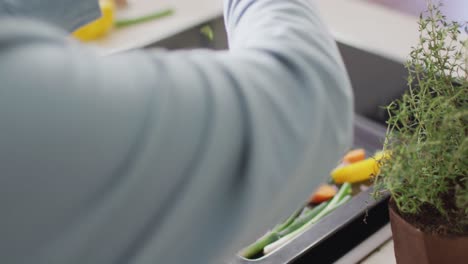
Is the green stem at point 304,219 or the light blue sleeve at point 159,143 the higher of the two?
the light blue sleeve at point 159,143

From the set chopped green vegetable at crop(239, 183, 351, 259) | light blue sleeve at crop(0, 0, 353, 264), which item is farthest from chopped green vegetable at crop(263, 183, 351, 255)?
light blue sleeve at crop(0, 0, 353, 264)

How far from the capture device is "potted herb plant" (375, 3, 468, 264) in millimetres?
570

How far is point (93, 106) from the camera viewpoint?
362 millimetres

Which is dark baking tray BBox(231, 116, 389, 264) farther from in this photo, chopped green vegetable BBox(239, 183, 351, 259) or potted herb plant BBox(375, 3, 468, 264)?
potted herb plant BBox(375, 3, 468, 264)

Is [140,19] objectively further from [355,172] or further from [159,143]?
[159,143]

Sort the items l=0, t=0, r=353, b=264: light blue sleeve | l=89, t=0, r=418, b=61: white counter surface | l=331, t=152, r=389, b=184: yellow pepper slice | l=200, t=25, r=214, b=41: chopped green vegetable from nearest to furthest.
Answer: l=0, t=0, r=353, b=264: light blue sleeve, l=331, t=152, r=389, b=184: yellow pepper slice, l=89, t=0, r=418, b=61: white counter surface, l=200, t=25, r=214, b=41: chopped green vegetable

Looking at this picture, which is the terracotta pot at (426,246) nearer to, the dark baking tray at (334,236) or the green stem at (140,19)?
the dark baking tray at (334,236)

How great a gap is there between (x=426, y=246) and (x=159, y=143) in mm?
341

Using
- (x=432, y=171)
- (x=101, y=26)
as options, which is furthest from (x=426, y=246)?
(x=101, y=26)

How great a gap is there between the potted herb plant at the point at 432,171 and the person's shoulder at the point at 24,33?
0.33 m

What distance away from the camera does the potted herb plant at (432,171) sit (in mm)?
570

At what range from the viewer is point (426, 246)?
607 millimetres

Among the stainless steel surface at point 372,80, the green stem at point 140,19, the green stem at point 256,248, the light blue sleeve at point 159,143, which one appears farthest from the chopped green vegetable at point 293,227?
the green stem at point 140,19

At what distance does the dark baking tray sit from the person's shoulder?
0.52 m
